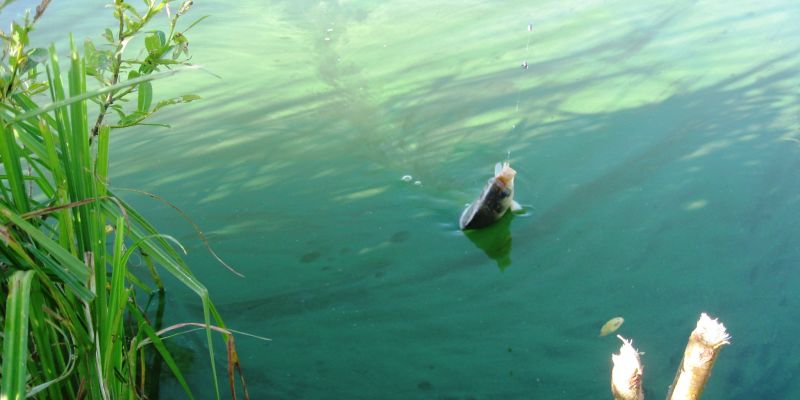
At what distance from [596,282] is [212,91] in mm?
1634

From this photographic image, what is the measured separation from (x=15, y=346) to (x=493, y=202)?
1313 millimetres

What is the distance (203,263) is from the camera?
1.88 metres

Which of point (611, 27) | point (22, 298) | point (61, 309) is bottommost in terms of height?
point (611, 27)

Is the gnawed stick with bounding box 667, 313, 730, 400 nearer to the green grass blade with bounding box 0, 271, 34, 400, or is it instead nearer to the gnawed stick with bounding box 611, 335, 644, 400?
the gnawed stick with bounding box 611, 335, 644, 400

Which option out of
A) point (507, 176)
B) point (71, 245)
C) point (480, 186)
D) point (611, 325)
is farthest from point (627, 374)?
point (480, 186)

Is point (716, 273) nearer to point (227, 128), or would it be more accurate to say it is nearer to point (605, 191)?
point (605, 191)

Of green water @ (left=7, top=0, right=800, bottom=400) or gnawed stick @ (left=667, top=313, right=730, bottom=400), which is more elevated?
gnawed stick @ (left=667, top=313, right=730, bottom=400)

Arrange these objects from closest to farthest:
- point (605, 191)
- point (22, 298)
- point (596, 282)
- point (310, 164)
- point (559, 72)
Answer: point (22, 298), point (596, 282), point (605, 191), point (310, 164), point (559, 72)

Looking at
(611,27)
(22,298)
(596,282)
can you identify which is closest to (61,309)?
(22,298)

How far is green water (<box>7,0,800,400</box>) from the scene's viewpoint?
5.24ft

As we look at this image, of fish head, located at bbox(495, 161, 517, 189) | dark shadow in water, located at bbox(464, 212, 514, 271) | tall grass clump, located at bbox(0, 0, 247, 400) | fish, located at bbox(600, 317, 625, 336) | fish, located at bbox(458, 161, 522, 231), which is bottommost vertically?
fish, located at bbox(600, 317, 625, 336)

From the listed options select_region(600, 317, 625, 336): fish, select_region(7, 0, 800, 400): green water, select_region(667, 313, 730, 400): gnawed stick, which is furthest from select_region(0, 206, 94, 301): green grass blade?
select_region(600, 317, 625, 336): fish

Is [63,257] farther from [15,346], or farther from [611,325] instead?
[611,325]

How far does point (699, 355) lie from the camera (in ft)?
3.06
